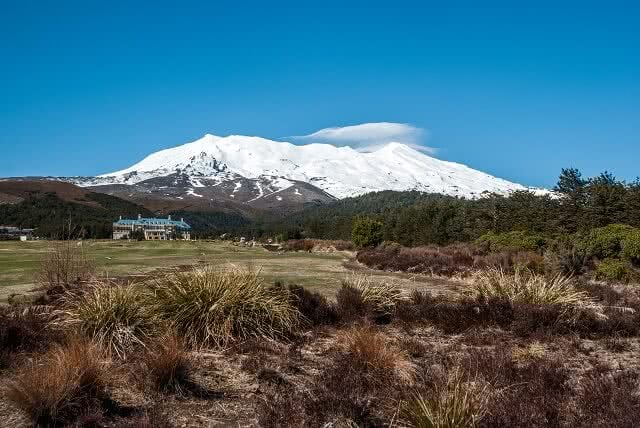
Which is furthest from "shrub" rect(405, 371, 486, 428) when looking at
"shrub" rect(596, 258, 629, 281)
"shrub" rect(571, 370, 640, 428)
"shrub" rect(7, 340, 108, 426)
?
"shrub" rect(596, 258, 629, 281)

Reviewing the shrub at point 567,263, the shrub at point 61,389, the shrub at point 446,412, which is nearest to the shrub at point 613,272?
the shrub at point 567,263

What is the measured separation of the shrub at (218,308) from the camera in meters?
8.04

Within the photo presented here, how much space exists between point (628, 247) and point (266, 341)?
63.3 ft

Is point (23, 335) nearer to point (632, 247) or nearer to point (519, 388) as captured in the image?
point (519, 388)

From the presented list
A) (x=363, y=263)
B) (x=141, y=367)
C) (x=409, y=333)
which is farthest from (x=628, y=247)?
(x=141, y=367)

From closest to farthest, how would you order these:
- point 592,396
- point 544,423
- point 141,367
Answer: point 544,423
point 592,396
point 141,367

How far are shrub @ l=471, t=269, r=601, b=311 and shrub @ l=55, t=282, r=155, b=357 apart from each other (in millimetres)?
6435

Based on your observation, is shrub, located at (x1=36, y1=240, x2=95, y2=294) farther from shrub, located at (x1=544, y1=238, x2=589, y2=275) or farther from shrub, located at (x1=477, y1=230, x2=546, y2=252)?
shrub, located at (x1=477, y1=230, x2=546, y2=252)

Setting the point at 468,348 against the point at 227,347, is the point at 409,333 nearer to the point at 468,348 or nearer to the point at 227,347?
the point at 468,348

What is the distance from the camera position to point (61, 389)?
482 centimetres

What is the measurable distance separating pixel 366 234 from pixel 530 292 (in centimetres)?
4839

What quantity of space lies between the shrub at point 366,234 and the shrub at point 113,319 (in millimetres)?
48412

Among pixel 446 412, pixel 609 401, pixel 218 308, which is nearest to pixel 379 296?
pixel 218 308

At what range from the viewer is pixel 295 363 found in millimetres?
7148
